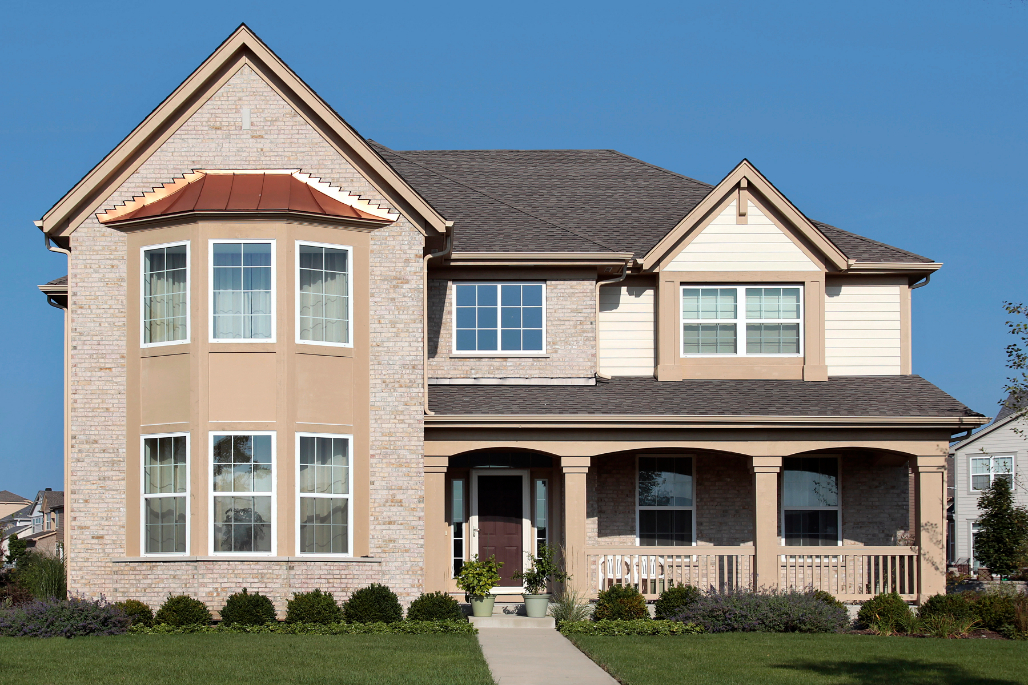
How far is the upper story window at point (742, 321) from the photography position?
72.7ft

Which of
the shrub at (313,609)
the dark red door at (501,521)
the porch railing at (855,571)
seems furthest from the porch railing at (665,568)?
the shrub at (313,609)

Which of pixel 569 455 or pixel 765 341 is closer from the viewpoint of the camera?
pixel 569 455

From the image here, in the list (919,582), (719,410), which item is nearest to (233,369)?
(719,410)

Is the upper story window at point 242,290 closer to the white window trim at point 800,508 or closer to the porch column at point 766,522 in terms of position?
the porch column at point 766,522

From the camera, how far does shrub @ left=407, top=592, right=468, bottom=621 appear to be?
1786cm

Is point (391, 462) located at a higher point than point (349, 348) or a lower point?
lower

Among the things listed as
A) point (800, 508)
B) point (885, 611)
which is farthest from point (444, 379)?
point (885, 611)

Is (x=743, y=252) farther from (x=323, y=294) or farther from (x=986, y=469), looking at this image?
(x=986, y=469)

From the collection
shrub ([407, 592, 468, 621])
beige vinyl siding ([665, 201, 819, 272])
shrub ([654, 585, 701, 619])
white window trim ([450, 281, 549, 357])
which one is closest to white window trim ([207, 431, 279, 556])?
shrub ([407, 592, 468, 621])

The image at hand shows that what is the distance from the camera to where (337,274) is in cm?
1891

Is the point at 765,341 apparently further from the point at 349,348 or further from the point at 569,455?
the point at 349,348

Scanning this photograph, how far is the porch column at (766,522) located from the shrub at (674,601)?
1413mm

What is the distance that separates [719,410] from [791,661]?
20.0ft

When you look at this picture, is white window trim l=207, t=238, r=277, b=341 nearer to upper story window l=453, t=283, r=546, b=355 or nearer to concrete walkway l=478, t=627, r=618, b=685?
upper story window l=453, t=283, r=546, b=355
